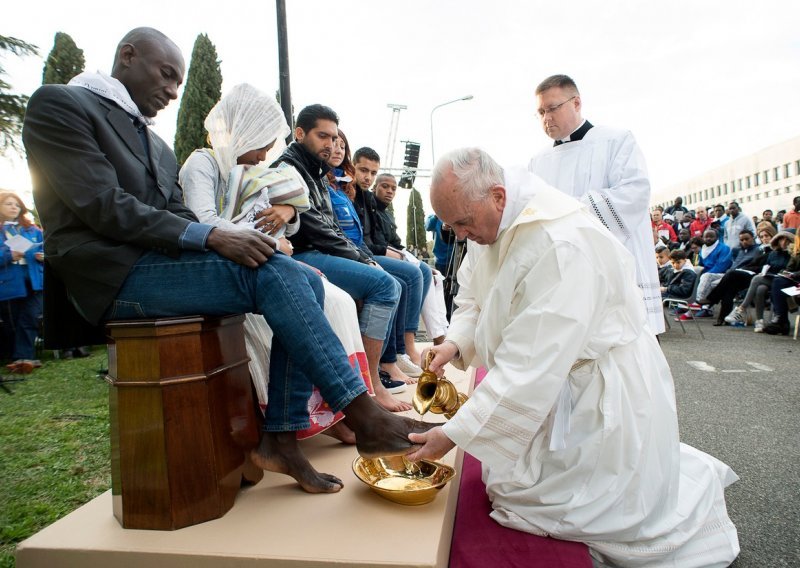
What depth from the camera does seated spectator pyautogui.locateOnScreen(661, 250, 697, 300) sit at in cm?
1027

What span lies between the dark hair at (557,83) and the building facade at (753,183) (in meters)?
27.9

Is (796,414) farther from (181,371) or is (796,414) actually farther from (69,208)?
(69,208)

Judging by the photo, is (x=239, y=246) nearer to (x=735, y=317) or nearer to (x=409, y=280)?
(x=409, y=280)


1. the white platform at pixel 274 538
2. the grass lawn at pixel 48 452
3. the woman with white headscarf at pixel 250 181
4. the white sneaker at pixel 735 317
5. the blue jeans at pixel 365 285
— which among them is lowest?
the white sneaker at pixel 735 317

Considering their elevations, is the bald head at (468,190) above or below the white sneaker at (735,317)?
above

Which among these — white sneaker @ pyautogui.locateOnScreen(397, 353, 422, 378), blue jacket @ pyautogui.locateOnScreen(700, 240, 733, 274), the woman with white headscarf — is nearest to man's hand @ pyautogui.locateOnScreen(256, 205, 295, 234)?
the woman with white headscarf

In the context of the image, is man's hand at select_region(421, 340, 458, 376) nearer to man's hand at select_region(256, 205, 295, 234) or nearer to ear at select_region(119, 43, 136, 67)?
man's hand at select_region(256, 205, 295, 234)

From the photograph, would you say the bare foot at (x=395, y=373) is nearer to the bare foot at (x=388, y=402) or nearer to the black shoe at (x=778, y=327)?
the bare foot at (x=388, y=402)

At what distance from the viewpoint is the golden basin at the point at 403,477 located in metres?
1.91

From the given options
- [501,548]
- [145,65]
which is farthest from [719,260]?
[145,65]

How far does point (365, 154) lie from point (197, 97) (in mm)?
9644

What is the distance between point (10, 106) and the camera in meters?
14.8

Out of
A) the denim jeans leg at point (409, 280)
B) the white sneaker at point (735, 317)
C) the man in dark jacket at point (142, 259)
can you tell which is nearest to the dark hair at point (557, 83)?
the denim jeans leg at point (409, 280)

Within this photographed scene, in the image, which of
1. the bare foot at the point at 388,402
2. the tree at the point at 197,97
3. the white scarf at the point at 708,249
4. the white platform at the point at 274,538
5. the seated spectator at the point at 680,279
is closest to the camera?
the white platform at the point at 274,538
